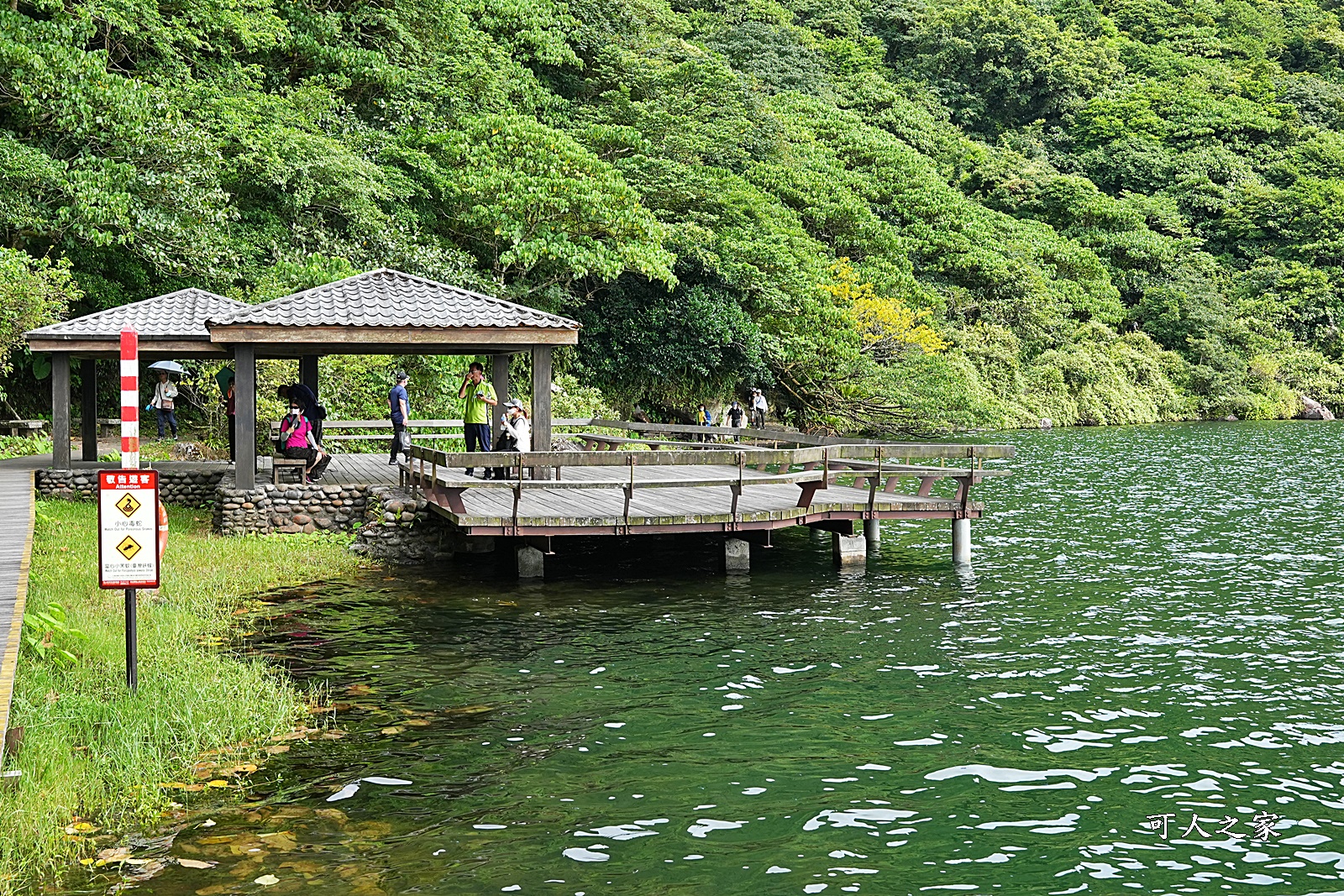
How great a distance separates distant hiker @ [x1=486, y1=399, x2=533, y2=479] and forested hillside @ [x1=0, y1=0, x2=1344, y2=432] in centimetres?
952

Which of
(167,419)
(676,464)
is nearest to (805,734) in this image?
(676,464)

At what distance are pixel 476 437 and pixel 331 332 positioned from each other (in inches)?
137

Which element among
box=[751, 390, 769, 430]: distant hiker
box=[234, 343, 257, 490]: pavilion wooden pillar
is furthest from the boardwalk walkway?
box=[751, 390, 769, 430]: distant hiker

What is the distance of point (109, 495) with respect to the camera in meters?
8.35

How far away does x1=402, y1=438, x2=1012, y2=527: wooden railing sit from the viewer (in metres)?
14.7

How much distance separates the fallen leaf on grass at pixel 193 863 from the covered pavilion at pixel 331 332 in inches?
437

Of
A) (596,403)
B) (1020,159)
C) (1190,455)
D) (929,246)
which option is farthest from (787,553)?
(1020,159)

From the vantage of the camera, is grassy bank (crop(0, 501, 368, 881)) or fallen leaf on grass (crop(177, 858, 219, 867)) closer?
fallen leaf on grass (crop(177, 858, 219, 867))

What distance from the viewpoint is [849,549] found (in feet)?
54.7

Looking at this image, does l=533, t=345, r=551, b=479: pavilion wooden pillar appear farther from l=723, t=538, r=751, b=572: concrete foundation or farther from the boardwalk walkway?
the boardwalk walkway

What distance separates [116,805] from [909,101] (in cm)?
7346

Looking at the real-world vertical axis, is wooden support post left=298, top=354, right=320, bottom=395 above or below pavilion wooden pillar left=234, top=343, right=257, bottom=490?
above

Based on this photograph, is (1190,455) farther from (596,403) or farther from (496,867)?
(496,867)

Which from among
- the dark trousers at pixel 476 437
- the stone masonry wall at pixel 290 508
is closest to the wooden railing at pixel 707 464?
the stone masonry wall at pixel 290 508
